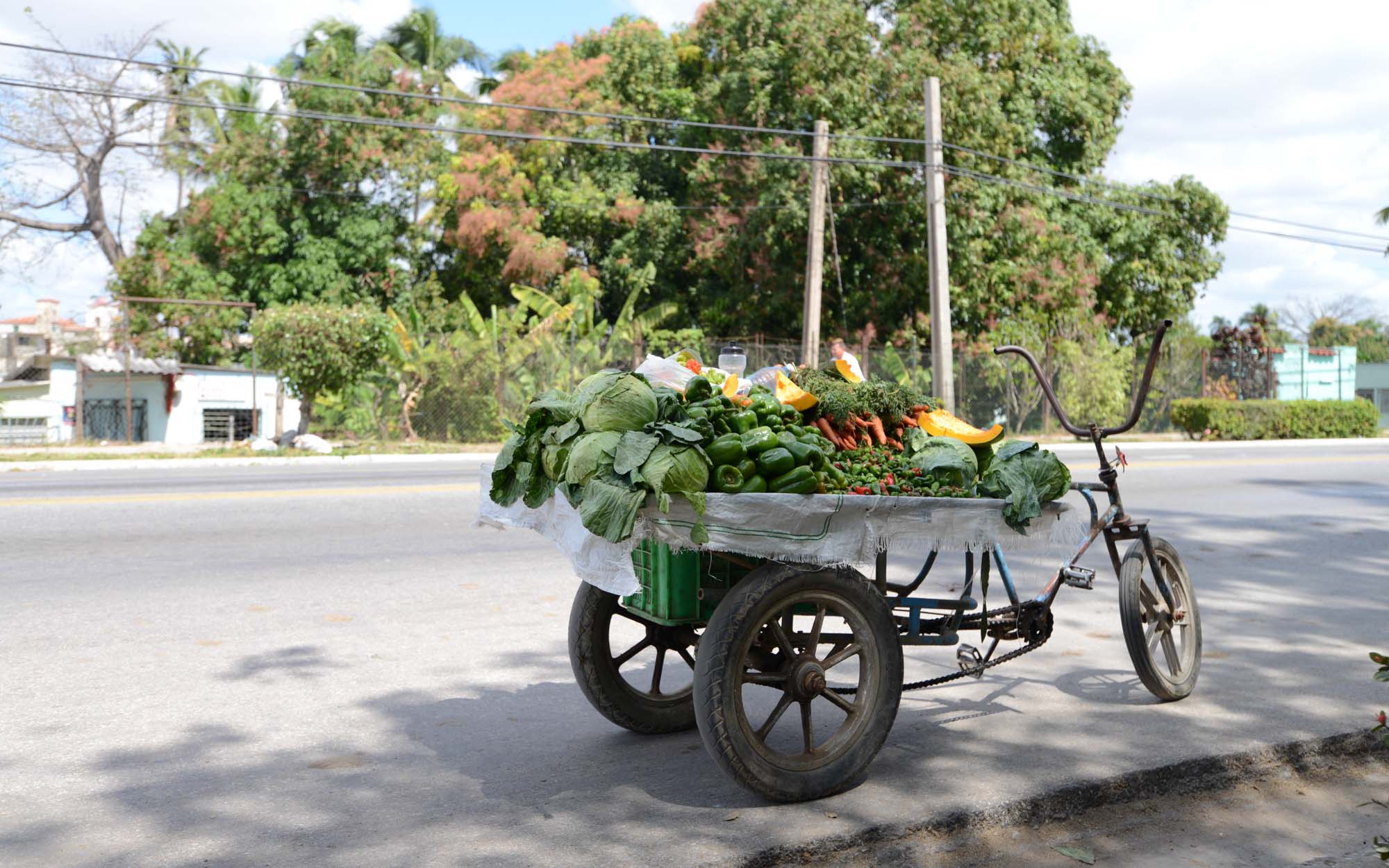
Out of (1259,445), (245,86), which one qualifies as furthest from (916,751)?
(245,86)

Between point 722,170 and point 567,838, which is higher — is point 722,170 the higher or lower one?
the higher one

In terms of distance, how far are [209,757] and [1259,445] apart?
27.2 meters

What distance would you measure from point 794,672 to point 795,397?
99cm

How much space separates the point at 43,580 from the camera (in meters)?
7.57

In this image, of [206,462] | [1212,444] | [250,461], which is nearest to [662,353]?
[250,461]

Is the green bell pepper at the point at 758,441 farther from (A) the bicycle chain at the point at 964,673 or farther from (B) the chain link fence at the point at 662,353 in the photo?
(B) the chain link fence at the point at 662,353

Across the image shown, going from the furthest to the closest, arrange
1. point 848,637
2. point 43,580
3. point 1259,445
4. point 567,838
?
1. point 1259,445
2. point 43,580
3. point 848,637
4. point 567,838

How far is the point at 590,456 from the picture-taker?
362 centimetres

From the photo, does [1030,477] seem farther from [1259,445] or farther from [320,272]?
[320,272]

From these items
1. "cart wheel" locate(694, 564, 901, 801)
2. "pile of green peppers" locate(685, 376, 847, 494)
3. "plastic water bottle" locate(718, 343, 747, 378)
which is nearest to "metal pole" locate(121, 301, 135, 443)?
"plastic water bottle" locate(718, 343, 747, 378)

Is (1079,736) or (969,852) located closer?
(969,852)

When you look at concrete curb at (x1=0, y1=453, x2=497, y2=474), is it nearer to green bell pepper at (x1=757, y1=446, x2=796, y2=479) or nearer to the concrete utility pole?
the concrete utility pole

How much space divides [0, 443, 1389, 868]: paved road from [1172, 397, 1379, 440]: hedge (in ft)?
71.1

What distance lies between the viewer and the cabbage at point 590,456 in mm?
3611
